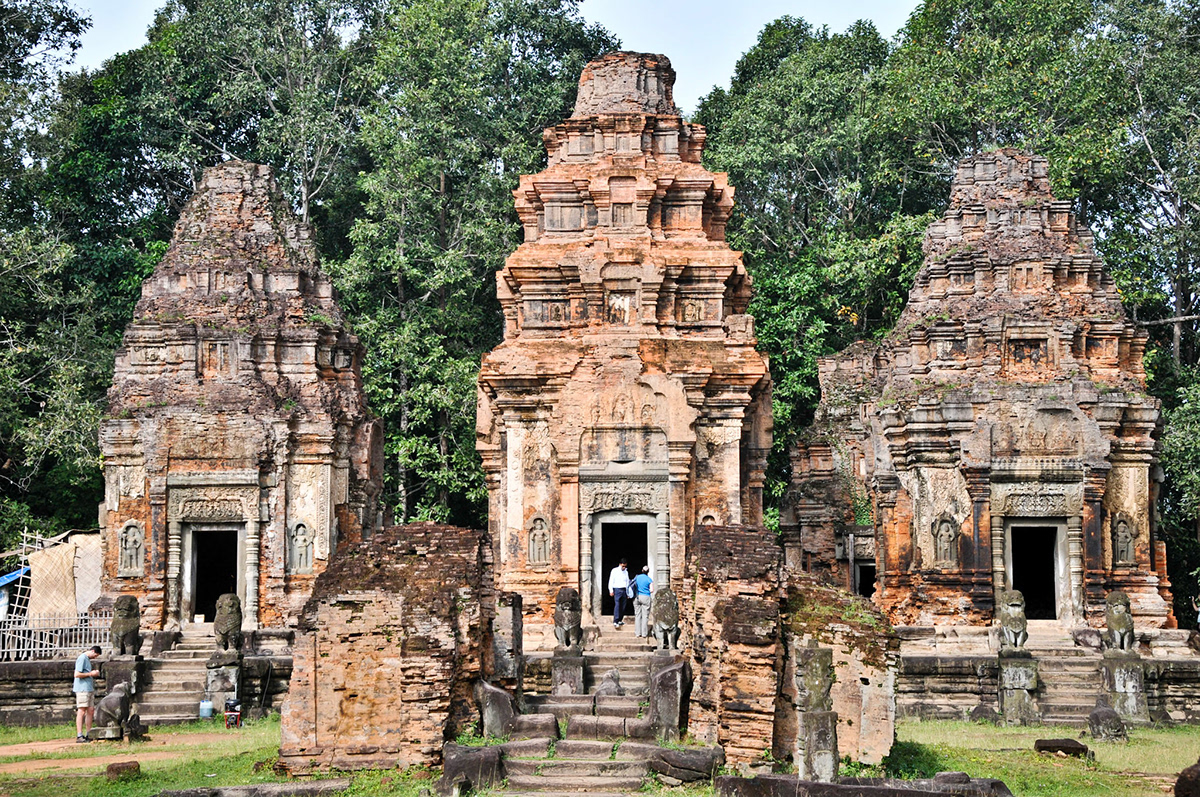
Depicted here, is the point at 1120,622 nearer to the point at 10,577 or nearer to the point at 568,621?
the point at 568,621

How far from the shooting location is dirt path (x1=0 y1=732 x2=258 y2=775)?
1438cm

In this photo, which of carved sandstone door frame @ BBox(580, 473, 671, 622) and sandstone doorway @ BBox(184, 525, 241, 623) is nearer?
carved sandstone door frame @ BBox(580, 473, 671, 622)

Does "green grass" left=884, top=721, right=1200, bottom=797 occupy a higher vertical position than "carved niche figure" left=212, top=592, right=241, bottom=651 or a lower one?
lower

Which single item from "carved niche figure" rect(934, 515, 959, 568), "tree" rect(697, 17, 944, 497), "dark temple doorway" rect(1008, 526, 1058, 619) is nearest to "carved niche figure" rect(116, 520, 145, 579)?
"carved niche figure" rect(934, 515, 959, 568)

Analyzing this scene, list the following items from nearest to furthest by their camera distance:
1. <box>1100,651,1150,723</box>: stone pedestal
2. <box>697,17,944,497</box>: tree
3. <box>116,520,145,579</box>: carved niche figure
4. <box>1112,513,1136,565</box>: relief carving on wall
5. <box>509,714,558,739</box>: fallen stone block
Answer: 1. <box>509,714,558,739</box>: fallen stone block
2. <box>1100,651,1150,723</box>: stone pedestal
3. <box>1112,513,1136,565</box>: relief carving on wall
4. <box>116,520,145,579</box>: carved niche figure
5. <box>697,17,944,497</box>: tree

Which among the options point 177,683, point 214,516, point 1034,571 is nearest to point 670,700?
point 177,683

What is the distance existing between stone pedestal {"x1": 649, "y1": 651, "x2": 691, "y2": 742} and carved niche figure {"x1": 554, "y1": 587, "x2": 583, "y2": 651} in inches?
114

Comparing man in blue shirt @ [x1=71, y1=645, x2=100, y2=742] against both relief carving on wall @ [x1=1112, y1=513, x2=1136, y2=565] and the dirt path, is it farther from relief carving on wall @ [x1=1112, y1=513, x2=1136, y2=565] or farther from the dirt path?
relief carving on wall @ [x1=1112, y1=513, x2=1136, y2=565]

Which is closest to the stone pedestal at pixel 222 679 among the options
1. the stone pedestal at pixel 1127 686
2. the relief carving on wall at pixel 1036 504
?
the stone pedestal at pixel 1127 686

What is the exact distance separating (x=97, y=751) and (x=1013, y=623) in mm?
11141

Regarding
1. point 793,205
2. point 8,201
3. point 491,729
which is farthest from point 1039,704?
point 8,201

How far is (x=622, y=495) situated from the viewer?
20.2 meters

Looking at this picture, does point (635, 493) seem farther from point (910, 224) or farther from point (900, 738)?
point (910, 224)

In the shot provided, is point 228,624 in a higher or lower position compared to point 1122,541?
lower
